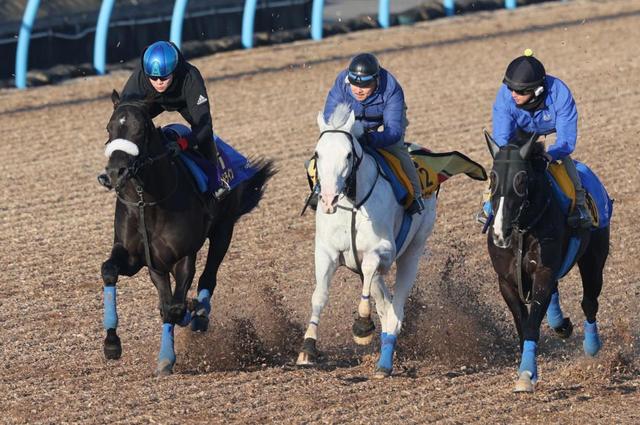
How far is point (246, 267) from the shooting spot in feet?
36.1

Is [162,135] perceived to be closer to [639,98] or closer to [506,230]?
[506,230]

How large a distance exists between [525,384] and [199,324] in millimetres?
2396

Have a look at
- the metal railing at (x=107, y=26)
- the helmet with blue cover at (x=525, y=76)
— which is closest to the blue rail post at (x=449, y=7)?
the metal railing at (x=107, y=26)

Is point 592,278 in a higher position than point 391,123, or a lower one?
lower

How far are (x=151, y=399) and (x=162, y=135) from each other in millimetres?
1699

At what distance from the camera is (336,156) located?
7.55 meters

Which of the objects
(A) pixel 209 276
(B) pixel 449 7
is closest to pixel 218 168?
(A) pixel 209 276

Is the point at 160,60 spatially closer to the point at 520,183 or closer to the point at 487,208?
the point at 487,208

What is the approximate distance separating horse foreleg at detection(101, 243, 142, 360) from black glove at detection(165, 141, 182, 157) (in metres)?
0.67

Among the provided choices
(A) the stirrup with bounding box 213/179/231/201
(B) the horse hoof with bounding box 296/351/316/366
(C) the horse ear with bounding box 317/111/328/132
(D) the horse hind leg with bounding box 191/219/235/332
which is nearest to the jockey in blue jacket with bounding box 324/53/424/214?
(C) the horse ear with bounding box 317/111/328/132

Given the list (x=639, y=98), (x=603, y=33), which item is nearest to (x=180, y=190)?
(x=639, y=98)

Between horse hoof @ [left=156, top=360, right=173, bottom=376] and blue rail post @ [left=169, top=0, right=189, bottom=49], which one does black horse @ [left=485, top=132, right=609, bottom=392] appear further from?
blue rail post @ [left=169, top=0, right=189, bottom=49]

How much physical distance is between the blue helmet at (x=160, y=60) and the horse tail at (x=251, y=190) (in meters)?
1.39

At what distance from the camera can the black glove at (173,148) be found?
814 centimetres
